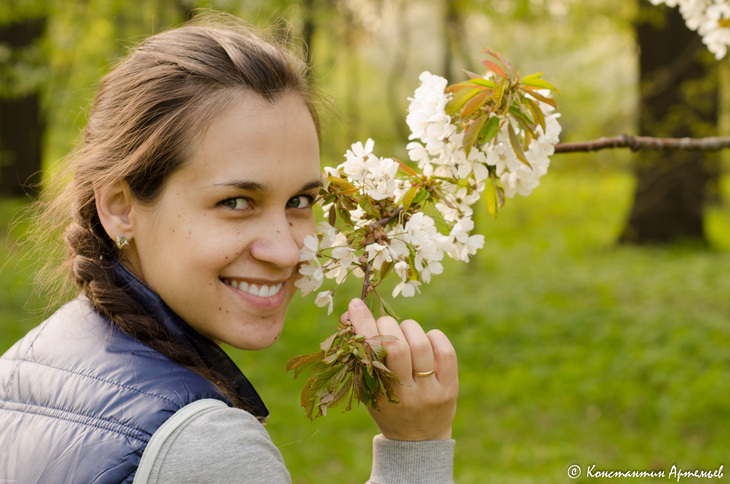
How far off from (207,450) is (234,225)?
43 centimetres

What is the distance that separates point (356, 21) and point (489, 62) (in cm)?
811

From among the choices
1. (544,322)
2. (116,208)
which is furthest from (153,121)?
(544,322)

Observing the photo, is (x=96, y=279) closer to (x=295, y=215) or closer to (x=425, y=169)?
(x=295, y=215)

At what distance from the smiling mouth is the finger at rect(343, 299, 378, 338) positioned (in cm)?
21

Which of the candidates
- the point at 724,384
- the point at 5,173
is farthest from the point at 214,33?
the point at 5,173

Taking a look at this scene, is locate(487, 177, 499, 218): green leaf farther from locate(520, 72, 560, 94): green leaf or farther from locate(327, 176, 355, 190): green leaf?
locate(327, 176, 355, 190): green leaf

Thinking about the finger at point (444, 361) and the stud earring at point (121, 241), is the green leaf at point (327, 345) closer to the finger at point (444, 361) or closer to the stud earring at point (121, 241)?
the finger at point (444, 361)

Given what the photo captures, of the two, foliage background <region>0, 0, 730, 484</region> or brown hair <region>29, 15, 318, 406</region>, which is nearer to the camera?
brown hair <region>29, 15, 318, 406</region>

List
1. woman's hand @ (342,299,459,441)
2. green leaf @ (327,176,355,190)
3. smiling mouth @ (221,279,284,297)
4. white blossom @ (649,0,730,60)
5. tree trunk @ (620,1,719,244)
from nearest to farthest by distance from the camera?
woman's hand @ (342,299,459,441), smiling mouth @ (221,279,284,297), green leaf @ (327,176,355,190), white blossom @ (649,0,730,60), tree trunk @ (620,1,719,244)

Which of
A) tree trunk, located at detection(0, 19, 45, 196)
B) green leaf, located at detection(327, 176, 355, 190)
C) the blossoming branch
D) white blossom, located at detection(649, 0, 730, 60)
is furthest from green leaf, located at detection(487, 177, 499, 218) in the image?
tree trunk, located at detection(0, 19, 45, 196)

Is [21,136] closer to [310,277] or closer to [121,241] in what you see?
[121,241]

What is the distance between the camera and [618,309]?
685 cm

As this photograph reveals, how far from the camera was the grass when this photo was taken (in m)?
4.39

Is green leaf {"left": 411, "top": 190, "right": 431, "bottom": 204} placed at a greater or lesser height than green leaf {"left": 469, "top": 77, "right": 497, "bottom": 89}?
lesser
